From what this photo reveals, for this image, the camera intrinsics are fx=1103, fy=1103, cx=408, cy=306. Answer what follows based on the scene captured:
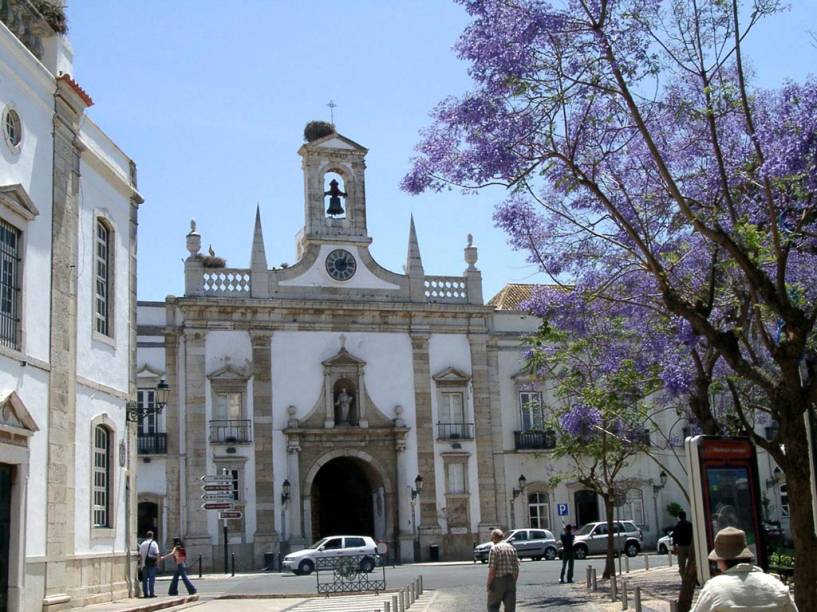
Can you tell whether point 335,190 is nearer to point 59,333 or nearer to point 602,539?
point 602,539

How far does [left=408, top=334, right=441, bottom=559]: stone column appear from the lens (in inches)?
1601

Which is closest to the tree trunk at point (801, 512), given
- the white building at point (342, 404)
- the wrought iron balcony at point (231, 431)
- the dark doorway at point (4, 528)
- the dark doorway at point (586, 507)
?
the dark doorway at point (4, 528)

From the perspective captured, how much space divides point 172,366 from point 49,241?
21972 millimetres

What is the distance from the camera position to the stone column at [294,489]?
39.2m

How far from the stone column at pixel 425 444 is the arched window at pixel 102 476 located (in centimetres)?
2144

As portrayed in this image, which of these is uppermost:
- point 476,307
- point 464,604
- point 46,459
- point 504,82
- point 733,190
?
point 476,307

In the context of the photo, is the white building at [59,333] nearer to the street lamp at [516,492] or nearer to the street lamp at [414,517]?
the street lamp at [414,517]

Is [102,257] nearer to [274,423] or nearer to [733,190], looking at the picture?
[733,190]

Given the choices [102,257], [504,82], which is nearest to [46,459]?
[102,257]

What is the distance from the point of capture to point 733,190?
551 inches

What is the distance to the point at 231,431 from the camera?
39.4m

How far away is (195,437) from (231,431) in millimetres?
1314

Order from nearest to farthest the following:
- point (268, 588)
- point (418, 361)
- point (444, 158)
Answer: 1. point (444, 158)
2. point (268, 588)
3. point (418, 361)

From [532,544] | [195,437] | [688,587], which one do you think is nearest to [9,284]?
[688,587]
